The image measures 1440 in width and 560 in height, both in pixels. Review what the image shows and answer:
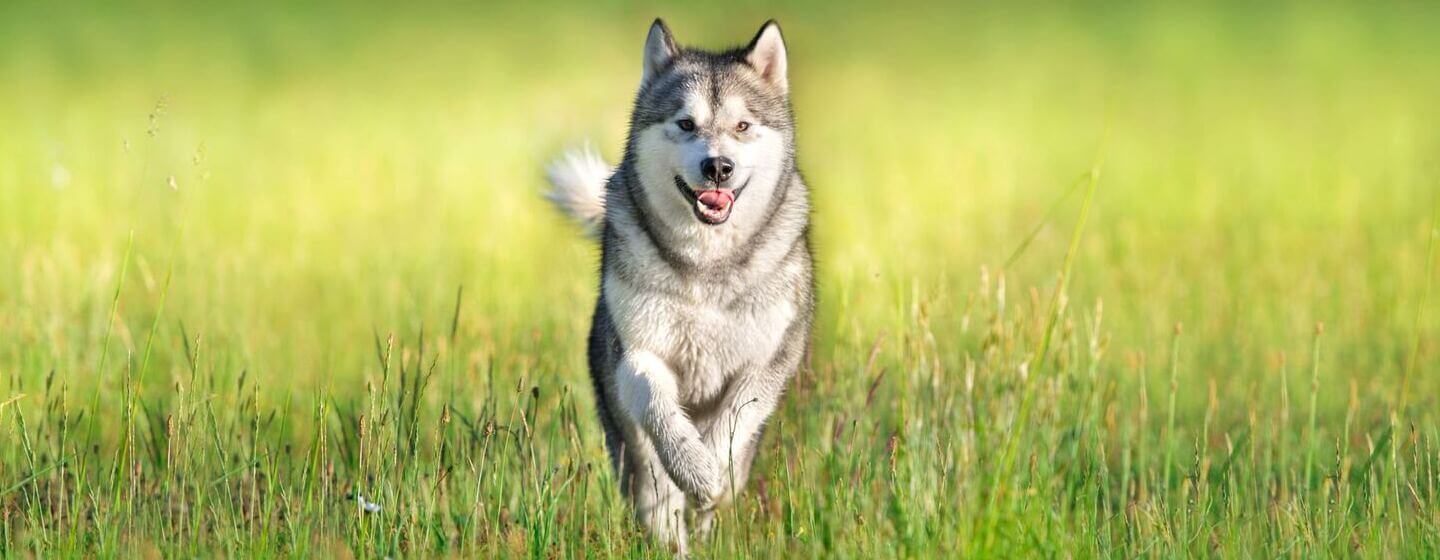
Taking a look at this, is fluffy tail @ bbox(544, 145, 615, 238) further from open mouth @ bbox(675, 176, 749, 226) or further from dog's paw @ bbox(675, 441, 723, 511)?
dog's paw @ bbox(675, 441, 723, 511)

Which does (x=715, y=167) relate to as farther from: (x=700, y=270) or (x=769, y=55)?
(x=769, y=55)

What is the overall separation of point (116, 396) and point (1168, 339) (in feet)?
16.7

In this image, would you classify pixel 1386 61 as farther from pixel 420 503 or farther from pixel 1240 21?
pixel 420 503

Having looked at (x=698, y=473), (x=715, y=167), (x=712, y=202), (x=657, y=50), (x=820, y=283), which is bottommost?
(x=698, y=473)

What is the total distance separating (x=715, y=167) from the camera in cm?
502

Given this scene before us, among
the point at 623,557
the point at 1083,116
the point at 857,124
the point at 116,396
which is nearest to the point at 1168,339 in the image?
the point at 623,557

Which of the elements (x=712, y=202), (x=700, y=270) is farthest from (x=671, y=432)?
(x=712, y=202)

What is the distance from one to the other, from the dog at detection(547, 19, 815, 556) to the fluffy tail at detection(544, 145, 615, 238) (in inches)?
19.7

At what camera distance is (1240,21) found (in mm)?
19203

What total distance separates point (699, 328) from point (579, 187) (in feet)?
3.74

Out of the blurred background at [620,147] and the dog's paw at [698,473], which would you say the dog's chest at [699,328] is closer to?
the dog's paw at [698,473]

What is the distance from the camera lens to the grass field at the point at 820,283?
15.6ft

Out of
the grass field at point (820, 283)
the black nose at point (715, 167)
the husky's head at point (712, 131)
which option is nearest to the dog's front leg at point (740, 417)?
the grass field at point (820, 283)

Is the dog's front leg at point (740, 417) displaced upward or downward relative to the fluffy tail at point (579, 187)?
downward
